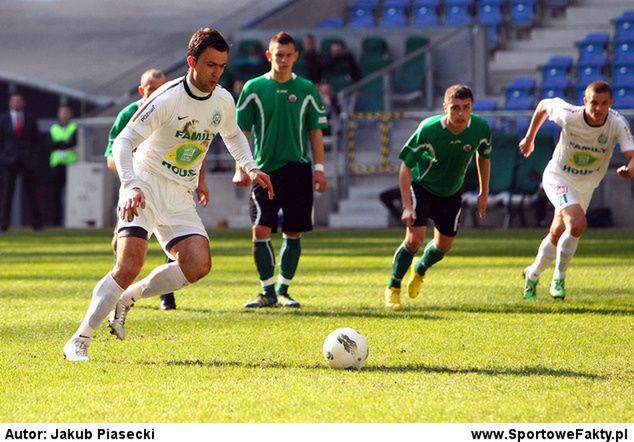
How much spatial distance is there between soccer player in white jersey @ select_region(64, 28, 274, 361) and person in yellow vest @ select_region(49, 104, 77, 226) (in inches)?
734

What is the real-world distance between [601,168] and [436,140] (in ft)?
5.34

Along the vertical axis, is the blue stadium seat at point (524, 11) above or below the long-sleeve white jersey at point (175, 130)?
above

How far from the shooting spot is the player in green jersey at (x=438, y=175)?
11070mm

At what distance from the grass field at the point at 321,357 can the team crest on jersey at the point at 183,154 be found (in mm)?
1171

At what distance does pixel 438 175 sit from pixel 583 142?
130cm

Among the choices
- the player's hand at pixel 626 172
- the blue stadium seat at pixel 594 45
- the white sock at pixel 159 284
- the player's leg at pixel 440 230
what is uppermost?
the blue stadium seat at pixel 594 45

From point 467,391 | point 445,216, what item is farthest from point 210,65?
point 445,216

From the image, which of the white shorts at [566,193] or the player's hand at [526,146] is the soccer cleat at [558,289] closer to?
the white shorts at [566,193]

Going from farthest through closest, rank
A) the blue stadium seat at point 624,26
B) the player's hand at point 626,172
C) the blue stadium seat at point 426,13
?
the blue stadium seat at point 426,13 → the blue stadium seat at point 624,26 → the player's hand at point 626,172

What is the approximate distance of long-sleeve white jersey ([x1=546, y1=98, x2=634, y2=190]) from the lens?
1156 cm

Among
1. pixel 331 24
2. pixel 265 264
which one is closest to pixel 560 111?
pixel 265 264

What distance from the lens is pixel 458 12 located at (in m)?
30.2

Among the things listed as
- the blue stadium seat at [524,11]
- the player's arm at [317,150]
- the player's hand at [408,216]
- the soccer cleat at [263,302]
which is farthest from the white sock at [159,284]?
the blue stadium seat at [524,11]

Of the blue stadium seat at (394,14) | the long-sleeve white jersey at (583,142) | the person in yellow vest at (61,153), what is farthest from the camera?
the blue stadium seat at (394,14)
